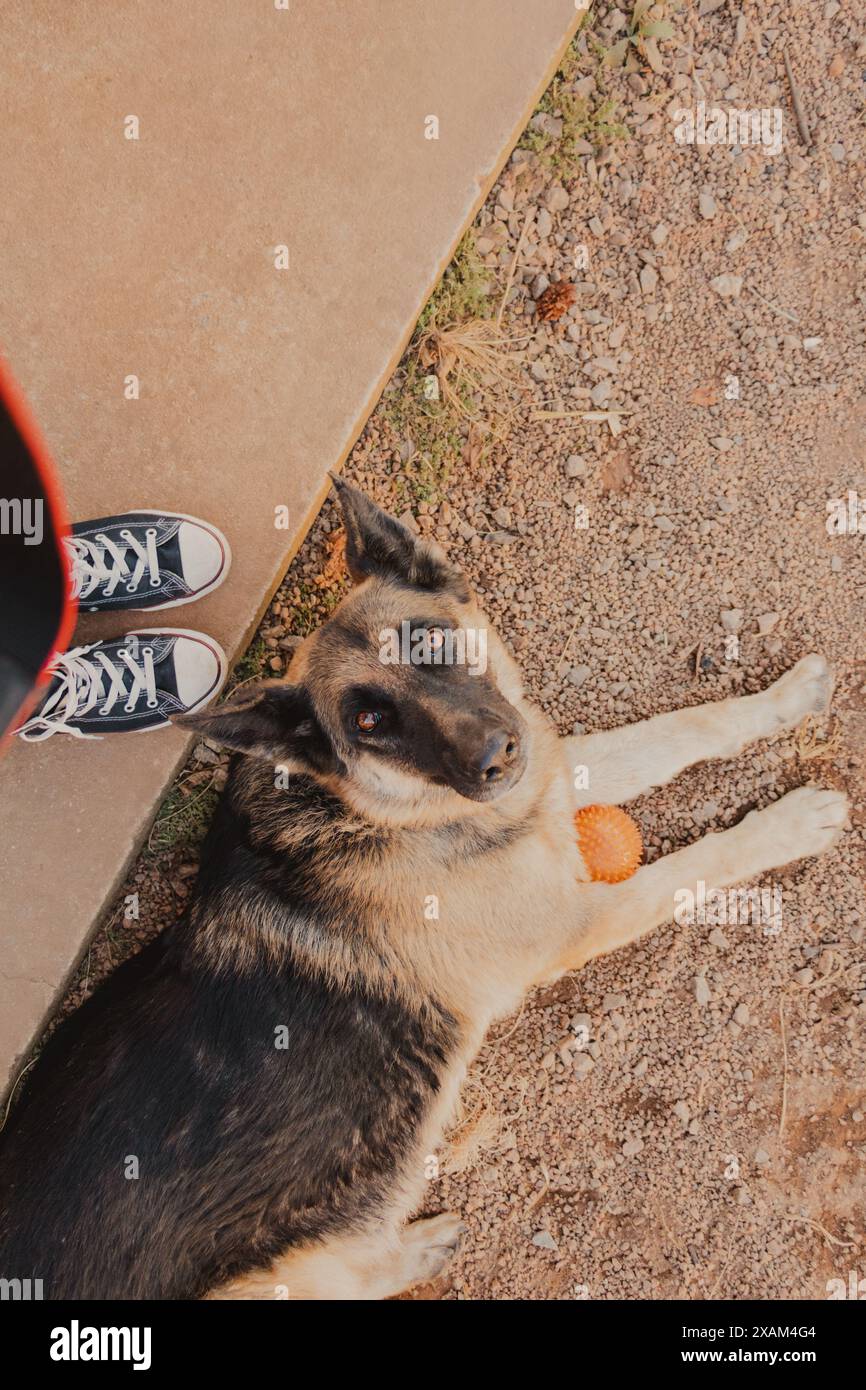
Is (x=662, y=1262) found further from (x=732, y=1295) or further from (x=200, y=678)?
(x=200, y=678)

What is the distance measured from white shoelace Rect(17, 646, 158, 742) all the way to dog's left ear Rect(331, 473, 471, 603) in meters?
A: 1.31

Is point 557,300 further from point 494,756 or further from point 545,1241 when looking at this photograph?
point 545,1241

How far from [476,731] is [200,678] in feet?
5.46

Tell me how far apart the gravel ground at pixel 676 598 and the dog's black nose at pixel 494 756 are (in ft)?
4.39

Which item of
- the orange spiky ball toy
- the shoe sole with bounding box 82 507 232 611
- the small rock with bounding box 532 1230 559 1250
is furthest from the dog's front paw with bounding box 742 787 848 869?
the shoe sole with bounding box 82 507 232 611

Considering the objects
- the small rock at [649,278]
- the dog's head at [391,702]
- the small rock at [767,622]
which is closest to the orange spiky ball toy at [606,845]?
the dog's head at [391,702]

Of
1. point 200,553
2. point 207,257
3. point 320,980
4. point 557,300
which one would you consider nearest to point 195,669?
point 200,553

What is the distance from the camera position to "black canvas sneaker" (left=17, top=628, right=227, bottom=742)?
3996mm

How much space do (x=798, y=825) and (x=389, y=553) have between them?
2214 mm

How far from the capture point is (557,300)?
166 inches

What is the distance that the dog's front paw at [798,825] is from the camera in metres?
4.01

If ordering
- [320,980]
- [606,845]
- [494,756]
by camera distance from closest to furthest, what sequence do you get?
[494,756]
[320,980]
[606,845]

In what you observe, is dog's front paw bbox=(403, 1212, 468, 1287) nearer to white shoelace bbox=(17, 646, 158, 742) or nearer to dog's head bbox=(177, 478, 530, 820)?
dog's head bbox=(177, 478, 530, 820)
